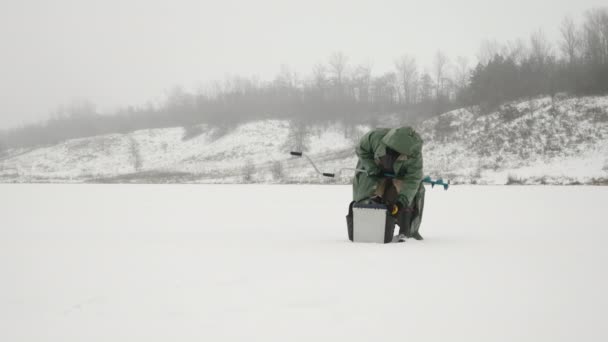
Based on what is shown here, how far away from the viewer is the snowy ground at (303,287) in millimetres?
2027

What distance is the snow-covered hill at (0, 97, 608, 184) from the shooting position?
1106 inches

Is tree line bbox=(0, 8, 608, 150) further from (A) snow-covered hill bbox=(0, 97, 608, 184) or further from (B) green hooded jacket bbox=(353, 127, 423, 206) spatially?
(B) green hooded jacket bbox=(353, 127, 423, 206)

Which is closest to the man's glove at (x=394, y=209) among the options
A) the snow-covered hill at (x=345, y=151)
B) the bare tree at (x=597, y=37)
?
the snow-covered hill at (x=345, y=151)

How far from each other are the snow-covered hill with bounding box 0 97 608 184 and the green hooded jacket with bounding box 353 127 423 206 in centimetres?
1863

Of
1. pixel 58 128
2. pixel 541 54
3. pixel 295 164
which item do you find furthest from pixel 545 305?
pixel 58 128

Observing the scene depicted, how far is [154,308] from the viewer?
7.70ft

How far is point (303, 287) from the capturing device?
2.71 m

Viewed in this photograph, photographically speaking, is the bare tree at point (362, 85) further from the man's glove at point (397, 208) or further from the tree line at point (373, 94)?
the man's glove at point (397, 208)

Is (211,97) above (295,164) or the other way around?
above

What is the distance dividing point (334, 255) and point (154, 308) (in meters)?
1.87

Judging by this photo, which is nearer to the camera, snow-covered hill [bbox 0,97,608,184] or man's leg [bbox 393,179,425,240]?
man's leg [bbox 393,179,425,240]

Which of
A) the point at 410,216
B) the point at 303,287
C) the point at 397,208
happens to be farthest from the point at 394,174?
the point at 303,287

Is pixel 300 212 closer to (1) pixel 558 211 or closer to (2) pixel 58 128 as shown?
(1) pixel 558 211

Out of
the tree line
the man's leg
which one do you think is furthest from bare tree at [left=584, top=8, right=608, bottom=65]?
the man's leg
